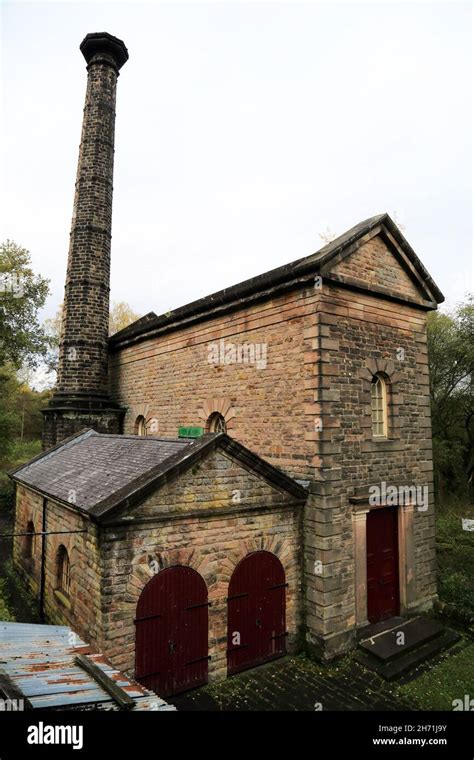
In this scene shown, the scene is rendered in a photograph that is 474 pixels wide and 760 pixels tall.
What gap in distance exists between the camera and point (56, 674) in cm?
462

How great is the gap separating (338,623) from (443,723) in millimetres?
2541

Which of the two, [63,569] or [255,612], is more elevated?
[63,569]

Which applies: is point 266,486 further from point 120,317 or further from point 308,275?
point 120,317

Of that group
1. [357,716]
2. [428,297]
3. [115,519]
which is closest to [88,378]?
[115,519]

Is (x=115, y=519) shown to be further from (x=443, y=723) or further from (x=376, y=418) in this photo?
(x=376, y=418)

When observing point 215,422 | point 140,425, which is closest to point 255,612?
point 215,422

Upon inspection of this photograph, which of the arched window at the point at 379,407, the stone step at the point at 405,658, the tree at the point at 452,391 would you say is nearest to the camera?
the stone step at the point at 405,658

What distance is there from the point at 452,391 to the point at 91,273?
20.7 meters

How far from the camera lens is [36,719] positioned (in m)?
3.75

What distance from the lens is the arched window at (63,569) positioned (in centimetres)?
884

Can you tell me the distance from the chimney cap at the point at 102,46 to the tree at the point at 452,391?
19.8m

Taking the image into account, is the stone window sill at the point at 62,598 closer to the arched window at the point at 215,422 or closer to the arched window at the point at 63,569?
the arched window at the point at 63,569

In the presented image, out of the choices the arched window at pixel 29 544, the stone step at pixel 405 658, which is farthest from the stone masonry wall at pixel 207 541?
the arched window at pixel 29 544

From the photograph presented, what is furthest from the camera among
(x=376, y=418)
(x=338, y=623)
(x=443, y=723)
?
(x=376, y=418)
